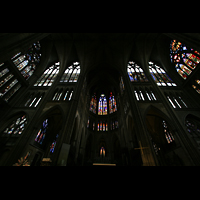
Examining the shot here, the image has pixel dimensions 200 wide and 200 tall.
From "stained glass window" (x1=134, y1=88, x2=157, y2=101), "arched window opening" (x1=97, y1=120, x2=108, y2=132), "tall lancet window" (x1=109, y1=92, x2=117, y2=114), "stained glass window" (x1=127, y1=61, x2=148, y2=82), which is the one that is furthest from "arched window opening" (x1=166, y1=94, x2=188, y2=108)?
"arched window opening" (x1=97, y1=120, x2=108, y2=132)

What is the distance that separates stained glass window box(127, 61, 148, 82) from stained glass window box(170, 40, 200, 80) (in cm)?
512

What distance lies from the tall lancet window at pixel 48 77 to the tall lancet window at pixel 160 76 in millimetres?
17454

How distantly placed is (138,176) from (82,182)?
813 mm

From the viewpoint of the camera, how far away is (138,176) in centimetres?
131

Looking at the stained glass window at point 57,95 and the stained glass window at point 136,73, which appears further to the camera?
the stained glass window at point 136,73

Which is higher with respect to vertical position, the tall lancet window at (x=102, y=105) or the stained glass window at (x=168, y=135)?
the tall lancet window at (x=102, y=105)

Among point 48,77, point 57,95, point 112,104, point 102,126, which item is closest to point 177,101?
point 112,104

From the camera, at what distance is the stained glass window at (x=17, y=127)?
10.3m

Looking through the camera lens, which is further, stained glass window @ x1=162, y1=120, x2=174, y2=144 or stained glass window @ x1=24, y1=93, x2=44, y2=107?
stained glass window @ x1=162, y1=120, x2=174, y2=144

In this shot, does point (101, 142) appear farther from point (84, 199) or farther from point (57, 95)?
point (84, 199)

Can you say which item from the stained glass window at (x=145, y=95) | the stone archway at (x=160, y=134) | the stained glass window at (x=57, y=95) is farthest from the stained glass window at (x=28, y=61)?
the stone archway at (x=160, y=134)

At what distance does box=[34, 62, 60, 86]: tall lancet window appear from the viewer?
1487 centimetres

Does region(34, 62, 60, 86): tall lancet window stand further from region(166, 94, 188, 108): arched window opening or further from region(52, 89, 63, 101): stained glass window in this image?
region(166, 94, 188, 108): arched window opening

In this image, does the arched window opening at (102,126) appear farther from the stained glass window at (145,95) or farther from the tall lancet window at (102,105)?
the stained glass window at (145,95)
